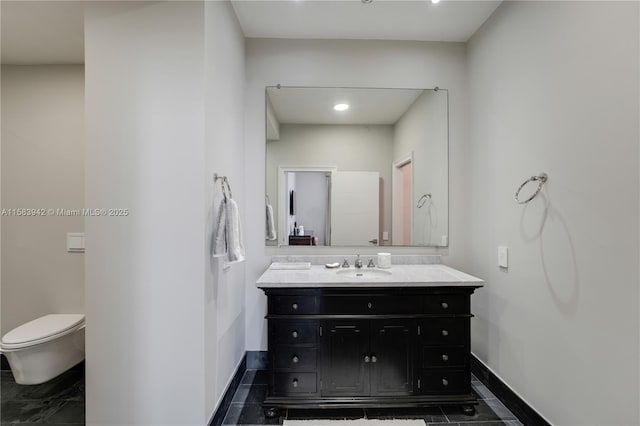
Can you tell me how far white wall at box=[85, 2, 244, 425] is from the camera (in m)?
1.47

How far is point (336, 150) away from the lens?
2379 mm

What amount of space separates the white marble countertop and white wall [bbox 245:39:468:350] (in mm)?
327

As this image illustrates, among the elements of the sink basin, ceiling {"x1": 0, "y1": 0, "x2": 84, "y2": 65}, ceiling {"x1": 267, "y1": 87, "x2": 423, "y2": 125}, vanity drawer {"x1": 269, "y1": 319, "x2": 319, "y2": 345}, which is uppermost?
ceiling {"x1": 0, "y1": 0, "x2": 84, "y2": 65}

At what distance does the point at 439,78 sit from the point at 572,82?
1113mm

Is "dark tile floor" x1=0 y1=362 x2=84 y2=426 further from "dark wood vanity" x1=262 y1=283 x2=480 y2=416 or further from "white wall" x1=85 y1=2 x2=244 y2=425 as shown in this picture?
"dark wood vanity" x1=262 y1=283 x2=480 y2=416

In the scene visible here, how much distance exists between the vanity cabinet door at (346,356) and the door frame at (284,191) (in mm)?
840

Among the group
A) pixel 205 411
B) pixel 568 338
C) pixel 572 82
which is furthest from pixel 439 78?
pixel 205 411

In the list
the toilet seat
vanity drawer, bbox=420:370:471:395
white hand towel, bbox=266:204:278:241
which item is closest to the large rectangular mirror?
white hand towel, bbox=266:204:278:241

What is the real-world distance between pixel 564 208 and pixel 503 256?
22.2 inches

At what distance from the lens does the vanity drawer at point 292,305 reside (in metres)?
1.77

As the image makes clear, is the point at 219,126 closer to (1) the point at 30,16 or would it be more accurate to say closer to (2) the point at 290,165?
(2) the point at 290,165

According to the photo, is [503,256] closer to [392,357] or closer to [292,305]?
[392,357]

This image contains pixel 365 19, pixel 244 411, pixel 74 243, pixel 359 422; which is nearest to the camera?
pixel 359 422

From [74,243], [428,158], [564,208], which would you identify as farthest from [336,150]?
[74,243]
